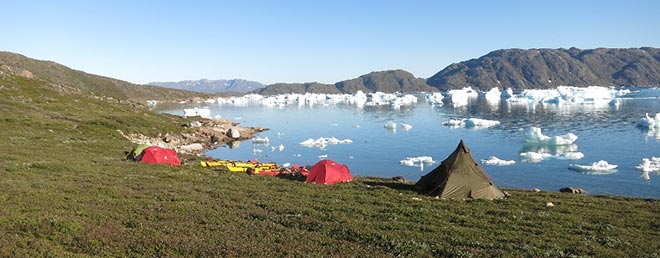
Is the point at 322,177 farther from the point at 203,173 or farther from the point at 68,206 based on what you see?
the point at 68,206

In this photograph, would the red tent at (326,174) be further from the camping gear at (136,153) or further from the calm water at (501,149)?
the calm water at (501,149)

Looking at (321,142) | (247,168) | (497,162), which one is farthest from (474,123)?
(247,168)

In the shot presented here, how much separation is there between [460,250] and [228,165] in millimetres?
24257

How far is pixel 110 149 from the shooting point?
128 ft

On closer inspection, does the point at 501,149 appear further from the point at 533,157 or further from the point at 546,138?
the point at 533,157

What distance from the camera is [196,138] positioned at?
68.6 metres

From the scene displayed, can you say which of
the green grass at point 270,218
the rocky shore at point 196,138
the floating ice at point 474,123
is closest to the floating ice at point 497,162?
the green grass at point 270,218

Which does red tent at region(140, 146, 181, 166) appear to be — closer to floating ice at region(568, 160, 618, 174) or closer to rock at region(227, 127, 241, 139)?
floating ice at region(568, 160, 618, 174)

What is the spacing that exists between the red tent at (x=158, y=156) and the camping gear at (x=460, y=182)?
17.7 metres

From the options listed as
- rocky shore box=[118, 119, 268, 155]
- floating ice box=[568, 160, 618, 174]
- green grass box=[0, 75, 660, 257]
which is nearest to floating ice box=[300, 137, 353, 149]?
rocky shore box=[118, 119, 268, 155]

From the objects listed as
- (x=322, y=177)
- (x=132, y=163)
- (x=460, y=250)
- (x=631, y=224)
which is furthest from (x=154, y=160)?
(x=631, y=224)

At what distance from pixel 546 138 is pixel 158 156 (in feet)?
153

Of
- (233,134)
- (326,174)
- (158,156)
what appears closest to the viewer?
(326,174)

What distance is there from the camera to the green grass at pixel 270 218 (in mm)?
12641
